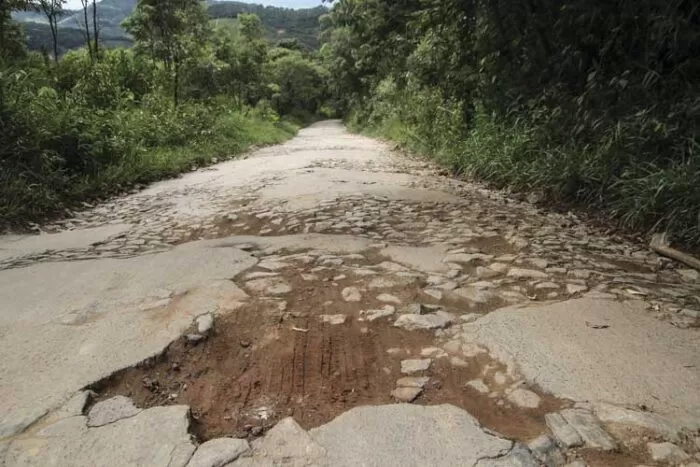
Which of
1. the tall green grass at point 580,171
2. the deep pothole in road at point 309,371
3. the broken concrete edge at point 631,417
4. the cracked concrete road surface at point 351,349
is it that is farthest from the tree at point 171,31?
the broken concrete edge at point 631,417

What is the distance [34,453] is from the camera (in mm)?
1538

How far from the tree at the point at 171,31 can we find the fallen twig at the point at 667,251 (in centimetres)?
1120

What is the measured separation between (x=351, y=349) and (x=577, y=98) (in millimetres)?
4341

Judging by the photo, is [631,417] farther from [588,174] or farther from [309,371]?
[588,174]

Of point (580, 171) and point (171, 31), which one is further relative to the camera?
point (171, 31)

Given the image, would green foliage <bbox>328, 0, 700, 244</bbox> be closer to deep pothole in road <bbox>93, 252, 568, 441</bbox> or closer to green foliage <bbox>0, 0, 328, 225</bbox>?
deep pothole in road <bbox>93, 252, 568, 441</bbox>

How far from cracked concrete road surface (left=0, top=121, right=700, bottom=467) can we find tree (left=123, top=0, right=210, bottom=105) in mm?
10185

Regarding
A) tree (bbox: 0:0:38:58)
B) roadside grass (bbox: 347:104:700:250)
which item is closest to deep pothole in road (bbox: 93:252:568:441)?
roadside grass (bbox: 347:104:700:250)

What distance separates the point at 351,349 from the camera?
86.0 inches

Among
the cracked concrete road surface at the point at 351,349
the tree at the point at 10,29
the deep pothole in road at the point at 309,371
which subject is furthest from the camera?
the tree at the point at 10,29

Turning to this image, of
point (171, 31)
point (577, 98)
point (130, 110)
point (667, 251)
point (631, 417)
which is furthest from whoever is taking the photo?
point (171, 31)

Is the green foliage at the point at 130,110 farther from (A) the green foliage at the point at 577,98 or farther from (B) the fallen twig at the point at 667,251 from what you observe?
(B) the fallen twig at the point at 667,251

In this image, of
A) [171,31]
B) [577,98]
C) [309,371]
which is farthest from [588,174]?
[171,31]

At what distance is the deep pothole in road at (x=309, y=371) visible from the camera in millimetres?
1741
